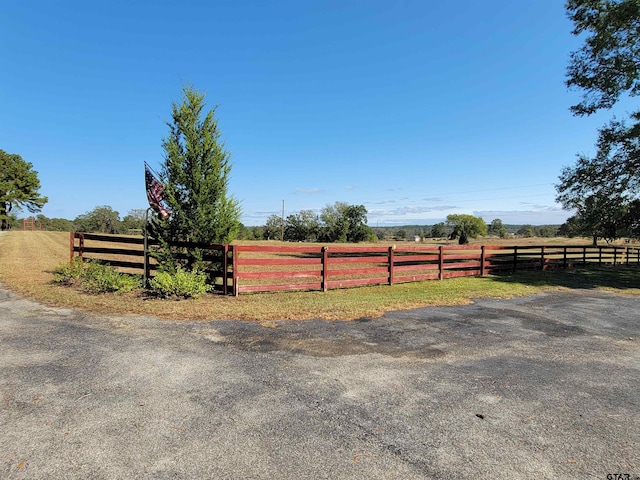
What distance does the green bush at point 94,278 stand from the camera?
8.52 meters

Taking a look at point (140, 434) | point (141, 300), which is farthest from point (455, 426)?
point (141, 300)

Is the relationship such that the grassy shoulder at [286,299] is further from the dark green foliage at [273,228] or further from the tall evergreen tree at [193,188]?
the dark green foliage at [273,228]

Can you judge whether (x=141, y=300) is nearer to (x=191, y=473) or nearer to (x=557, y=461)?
(x=191, y=473)

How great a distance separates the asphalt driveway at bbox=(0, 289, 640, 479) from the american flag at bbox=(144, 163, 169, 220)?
3.86 m

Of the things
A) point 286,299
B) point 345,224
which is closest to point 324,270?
point 286,299

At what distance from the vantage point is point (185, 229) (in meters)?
9.39

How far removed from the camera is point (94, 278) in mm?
9125

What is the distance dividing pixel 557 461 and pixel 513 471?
1.24ft

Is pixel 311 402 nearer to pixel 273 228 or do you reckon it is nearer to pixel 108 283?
pixel 108 283

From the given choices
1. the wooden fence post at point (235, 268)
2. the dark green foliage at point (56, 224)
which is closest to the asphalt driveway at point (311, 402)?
the wooden fence post at point (235, 268)

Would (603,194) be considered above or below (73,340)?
above

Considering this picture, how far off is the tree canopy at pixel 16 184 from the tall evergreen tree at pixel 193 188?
4946cm

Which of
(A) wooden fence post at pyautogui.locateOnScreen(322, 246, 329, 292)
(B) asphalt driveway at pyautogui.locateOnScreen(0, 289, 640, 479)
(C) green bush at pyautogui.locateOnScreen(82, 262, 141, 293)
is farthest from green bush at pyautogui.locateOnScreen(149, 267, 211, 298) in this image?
(A) wooden fence post at pyautogui.locateOnScreen(322, 246, 329, 292)

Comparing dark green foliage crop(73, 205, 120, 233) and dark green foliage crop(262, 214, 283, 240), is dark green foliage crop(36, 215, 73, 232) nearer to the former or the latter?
dark green foliage crop(73, 205, 120, 233)
